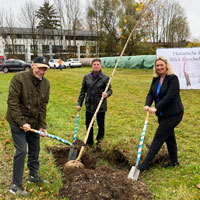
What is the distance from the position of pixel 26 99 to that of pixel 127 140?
251 cm

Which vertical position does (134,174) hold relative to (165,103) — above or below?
below

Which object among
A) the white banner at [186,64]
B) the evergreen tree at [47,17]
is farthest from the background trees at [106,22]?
the white banner at [186,64]

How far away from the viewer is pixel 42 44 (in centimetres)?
4975

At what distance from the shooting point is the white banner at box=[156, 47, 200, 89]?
12.4 metres

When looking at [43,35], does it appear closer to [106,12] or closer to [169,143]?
[106,12]

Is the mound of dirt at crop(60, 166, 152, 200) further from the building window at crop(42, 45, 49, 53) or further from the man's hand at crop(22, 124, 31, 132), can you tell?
the building window at crop(42, 45, 49, 53)

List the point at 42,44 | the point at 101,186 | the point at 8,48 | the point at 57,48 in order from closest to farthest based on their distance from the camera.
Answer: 1. the point at 101,186
2. the point at 8,48
3. the point at 42,44
4. the point at 57,48

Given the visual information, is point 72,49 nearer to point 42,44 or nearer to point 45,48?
point 45,48

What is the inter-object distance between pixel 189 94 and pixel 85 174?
9722 millimetres

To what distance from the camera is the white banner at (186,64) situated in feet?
40.6

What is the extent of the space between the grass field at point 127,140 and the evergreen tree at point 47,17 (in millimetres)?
38110

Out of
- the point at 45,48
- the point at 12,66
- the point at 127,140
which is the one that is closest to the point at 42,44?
the point at 45,48

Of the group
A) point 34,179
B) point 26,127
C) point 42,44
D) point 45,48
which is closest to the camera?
point 26,127

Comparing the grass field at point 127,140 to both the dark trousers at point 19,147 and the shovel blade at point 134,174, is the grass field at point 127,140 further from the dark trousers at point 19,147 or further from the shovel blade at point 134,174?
the dark trousers at point 19,147
